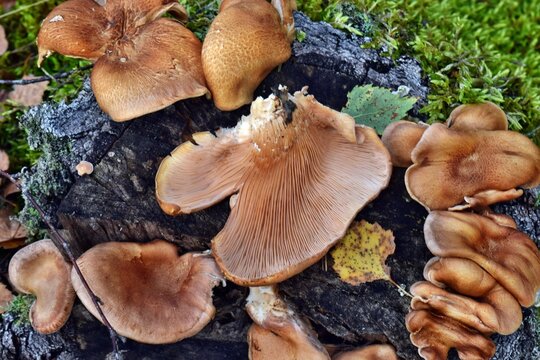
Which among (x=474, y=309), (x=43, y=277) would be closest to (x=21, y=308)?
(x=43, y=277)

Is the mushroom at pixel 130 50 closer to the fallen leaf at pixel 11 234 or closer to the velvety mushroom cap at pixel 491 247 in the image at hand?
the fallen leaf at pixel 11 234

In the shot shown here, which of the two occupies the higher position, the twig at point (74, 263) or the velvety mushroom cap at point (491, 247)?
the velvety mushroom cap at point (491, 247)

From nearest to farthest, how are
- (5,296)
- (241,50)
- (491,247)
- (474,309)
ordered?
(474,309) → (491,247) → (241,50) → (5,296)

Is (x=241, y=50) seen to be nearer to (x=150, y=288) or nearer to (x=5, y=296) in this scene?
(x=150, y=288)

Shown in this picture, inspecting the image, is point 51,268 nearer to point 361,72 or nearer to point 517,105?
point 361,72

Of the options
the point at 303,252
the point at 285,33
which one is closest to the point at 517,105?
the point at 285,33

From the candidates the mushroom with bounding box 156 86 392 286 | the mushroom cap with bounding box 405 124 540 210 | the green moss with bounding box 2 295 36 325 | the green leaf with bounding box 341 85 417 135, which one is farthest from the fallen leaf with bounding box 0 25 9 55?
the mushroom cap with bounding box 405 124 540 210

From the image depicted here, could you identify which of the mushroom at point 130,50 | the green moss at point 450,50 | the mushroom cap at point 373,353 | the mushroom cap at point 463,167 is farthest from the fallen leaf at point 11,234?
the mushroom cap at point 463,167
